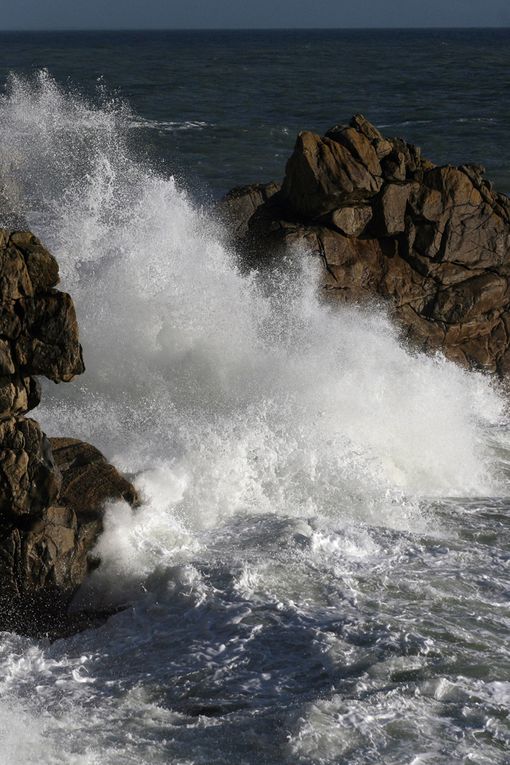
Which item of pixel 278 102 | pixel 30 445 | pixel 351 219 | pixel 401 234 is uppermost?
pixel 278 102

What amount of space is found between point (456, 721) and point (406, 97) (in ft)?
114

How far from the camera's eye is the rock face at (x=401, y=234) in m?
11.8

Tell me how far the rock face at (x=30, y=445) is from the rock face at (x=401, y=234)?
5.24 metres

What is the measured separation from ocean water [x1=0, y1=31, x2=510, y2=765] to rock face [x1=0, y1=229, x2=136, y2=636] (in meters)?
0.32

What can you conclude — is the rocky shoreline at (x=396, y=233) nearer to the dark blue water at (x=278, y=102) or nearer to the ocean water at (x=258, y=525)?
the ocean water at (x=258, y=525)

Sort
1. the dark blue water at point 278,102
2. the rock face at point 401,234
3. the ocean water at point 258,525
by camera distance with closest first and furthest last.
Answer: the ocean water at point 258,525 < the rock face at point 401,234 < the dark blue water at point 278,102

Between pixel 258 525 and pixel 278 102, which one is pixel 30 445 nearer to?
pixel 258 525

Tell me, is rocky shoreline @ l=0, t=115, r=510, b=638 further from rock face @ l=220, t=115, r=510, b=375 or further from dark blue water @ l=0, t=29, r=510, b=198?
dark blue water @ l=0, t=29, r=510, b=198

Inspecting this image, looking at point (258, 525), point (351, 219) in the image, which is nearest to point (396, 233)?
point (351, 219)

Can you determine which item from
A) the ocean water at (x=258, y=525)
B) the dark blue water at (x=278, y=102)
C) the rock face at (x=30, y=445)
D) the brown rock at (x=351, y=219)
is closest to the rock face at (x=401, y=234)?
the brown rock at (x=351, y=219)

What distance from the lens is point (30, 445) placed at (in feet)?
22.4

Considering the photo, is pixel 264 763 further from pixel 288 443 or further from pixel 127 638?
pixel 288 443

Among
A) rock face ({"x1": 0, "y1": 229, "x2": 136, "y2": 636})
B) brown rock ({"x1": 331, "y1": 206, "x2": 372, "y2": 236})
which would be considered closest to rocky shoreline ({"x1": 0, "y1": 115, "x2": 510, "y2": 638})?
brown rock ({"x1": 331, "y1": 206, "x2": 372, "y2": 236})

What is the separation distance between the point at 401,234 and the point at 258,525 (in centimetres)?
518
